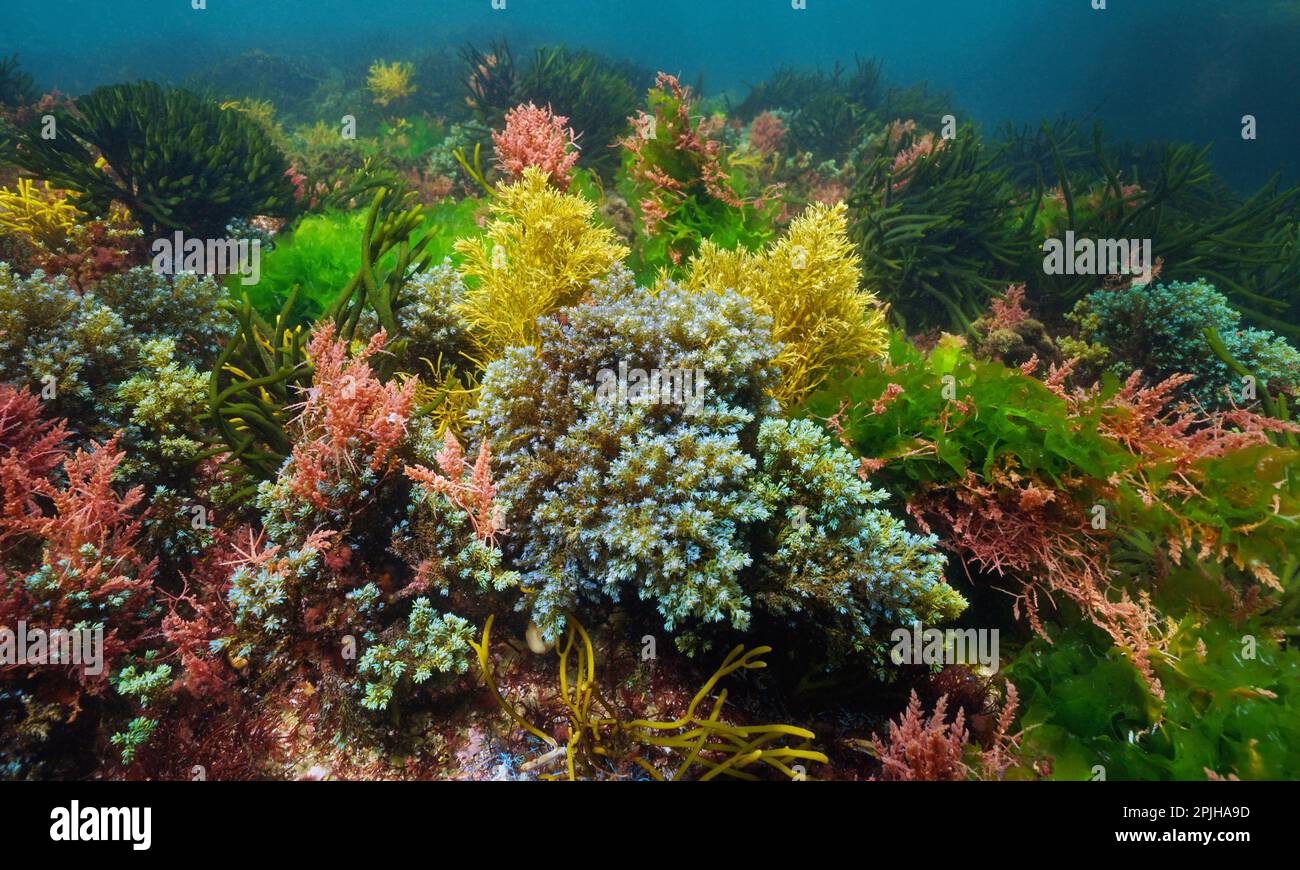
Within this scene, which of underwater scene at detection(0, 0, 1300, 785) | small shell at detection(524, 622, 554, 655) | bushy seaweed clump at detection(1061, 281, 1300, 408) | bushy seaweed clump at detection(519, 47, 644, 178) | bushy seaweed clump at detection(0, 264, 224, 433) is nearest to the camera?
underwater scene at detection(0, 0, 1300, 785)

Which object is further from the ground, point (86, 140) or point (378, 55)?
point (378, 55)

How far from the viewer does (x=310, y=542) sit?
2.61 metres

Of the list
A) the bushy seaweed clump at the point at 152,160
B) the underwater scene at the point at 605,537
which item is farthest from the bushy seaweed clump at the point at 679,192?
the bushy seaweed clump at the point at 152,160

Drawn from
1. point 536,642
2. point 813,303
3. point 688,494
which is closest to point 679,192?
point 813,303

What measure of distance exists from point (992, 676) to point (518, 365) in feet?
10.9

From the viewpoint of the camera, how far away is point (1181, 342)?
5.22m

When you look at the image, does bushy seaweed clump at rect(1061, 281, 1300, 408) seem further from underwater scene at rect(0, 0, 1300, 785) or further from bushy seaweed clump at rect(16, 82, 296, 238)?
bushy seaweed clump at rect(16, 82, 296, 238)

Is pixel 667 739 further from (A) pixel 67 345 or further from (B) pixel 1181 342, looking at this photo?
(B) pixel 1181 342

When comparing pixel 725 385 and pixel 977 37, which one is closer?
pixel 725 385

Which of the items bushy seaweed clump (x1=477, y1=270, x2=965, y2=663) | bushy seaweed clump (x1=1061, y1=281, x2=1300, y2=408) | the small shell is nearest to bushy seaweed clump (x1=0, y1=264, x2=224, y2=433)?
bushy seaweed clump (x1=477, y1=270, x2=965, y2=663)

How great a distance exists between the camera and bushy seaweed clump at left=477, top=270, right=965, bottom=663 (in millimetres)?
2547

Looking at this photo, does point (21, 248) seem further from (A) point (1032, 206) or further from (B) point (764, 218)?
(A) point (1032, 206)

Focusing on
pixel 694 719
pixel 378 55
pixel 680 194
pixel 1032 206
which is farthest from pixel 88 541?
pixel 378 55

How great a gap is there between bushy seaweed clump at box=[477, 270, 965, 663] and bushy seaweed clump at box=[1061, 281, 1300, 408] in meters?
4.46
